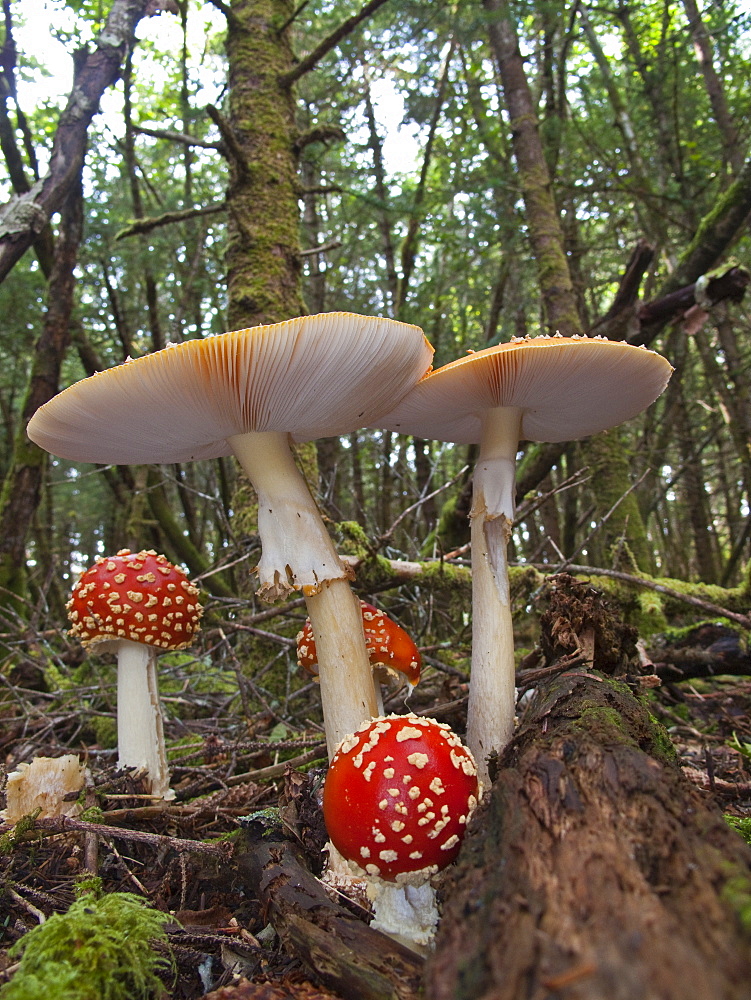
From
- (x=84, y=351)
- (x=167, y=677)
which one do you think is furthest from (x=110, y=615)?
(x=84, y=351)

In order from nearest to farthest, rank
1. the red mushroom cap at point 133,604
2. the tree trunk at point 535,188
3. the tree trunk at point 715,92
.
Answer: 1. the red mushroom cap at point 133,604
2. the tree trunk at point 535,188
3. the tree trunk at point 715,92

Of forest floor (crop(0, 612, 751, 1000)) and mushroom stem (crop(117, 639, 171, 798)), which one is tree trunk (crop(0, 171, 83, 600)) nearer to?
forest floor (crop(0, 612, 751, 1000))

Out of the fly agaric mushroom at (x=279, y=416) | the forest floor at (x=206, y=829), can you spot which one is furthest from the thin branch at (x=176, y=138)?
the forest floor at (x=206, y=829)

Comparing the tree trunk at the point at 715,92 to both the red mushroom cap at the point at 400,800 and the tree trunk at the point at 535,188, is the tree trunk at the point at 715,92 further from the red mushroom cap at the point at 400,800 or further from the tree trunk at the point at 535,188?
the red mushroom cap at the point at 400,800

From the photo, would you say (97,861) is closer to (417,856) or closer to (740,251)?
(417,856)

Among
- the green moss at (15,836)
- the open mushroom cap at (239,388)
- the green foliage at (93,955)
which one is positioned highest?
the open mushroom cap at (239,388)

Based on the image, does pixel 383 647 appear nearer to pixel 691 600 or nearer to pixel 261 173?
pixel 691 600
